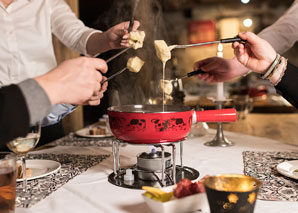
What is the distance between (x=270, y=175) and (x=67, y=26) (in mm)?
1420

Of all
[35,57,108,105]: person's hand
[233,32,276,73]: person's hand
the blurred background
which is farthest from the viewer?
the blurred background

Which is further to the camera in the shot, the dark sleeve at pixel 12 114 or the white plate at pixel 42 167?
the white plate at pixel 42 167

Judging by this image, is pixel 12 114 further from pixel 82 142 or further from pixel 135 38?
pixel 82 142

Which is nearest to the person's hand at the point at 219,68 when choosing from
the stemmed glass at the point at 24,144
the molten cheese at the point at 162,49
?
the molten cheese at the point at 162,49

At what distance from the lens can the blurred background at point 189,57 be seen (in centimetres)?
233

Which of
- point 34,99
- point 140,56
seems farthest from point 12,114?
point 140,56

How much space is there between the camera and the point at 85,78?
90 cm

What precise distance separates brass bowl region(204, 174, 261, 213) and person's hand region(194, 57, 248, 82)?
102cm

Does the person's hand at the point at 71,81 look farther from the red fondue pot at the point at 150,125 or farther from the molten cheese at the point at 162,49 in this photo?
the molten cheese at the point at 162,49

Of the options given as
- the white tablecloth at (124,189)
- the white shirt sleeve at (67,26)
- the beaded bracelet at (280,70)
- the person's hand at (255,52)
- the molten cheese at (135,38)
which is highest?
the white shirt sleeve at (67,26)

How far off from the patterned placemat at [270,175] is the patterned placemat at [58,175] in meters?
0.59

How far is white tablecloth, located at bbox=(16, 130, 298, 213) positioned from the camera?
0.90 m

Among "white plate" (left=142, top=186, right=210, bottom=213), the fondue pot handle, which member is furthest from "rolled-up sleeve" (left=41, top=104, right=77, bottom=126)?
"white plate" (left=142, top=186, right=210, bottom=213)

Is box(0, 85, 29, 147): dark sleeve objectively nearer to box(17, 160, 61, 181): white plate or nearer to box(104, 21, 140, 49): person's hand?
box(17, 160, 61, 181): white plate
